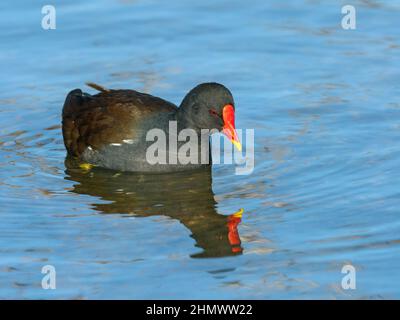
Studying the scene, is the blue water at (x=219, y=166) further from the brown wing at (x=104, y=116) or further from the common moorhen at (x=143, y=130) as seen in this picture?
the brown wing at (x=104, y=116)

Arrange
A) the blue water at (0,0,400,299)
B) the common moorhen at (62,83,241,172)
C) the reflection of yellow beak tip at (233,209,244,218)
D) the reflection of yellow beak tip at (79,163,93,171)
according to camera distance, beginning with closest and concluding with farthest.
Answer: the blue water at (0,0,400,299)
the reflection of yellow beak tip at (233,209,244,218)
the common moorhen at (62,83,241,172)
the reflection of yellow beak tip at (79,163,93,171)

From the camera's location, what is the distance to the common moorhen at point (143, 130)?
872 cm

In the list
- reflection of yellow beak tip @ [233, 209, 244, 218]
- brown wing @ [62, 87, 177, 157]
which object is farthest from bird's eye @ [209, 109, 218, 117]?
reflection of yellow beak tip @ [233, 209, 244, 218]

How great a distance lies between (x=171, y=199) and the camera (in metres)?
8.38

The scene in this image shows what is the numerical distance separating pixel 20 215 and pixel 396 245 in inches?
115

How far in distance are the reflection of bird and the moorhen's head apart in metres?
0.48

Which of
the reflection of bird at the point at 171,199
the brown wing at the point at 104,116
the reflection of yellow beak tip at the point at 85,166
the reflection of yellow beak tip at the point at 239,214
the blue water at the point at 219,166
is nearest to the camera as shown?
the blue water at the point at 219,166

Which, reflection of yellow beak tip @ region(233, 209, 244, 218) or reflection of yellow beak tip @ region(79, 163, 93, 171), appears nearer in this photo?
reflection of yellow beak tip @ region(233, 209, 244, 218)

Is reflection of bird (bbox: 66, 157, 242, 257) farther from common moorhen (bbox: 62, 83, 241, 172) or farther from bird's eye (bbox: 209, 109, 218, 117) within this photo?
bird's eye (bbox: 209, 109, 218, 117)

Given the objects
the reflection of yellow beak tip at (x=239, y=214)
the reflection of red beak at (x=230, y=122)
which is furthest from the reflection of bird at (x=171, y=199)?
the reflection of red beak at (x=230, y=122)

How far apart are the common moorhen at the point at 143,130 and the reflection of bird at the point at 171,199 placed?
0.11 meters

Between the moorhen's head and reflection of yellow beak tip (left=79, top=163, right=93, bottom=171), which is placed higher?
the moorhen's head

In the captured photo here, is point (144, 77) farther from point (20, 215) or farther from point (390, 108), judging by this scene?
point (20, 215)

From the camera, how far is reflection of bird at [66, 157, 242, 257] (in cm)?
754
